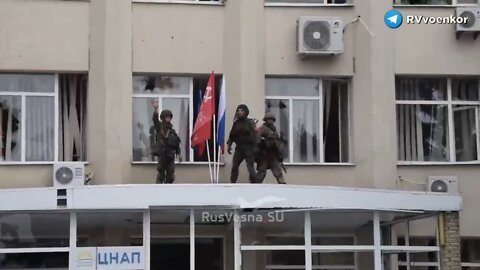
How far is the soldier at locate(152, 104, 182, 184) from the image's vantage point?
13.8 metres

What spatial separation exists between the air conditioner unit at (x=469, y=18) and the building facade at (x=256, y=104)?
0.20 m

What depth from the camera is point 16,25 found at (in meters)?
14.9

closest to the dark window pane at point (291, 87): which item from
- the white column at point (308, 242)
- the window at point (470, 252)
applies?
the white column at point (308, 242)

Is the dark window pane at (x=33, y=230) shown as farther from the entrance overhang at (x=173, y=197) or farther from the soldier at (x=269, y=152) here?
the soldier at (x=269, y=152)

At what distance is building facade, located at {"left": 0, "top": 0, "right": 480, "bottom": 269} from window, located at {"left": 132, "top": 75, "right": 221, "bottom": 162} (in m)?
0.02

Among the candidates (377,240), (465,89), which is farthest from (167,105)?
(465,89)

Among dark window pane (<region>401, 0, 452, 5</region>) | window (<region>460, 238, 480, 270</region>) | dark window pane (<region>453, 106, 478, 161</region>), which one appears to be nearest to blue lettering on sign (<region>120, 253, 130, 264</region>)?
window (<region>460, 238, 480, 270</region>)

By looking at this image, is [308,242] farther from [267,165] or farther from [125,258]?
[125,258]

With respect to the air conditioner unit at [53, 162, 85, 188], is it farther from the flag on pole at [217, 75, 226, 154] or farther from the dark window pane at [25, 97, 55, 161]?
the flag on pole at [217, 75, 226, 154]

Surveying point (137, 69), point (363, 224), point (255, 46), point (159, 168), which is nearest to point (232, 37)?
point (255, 46)

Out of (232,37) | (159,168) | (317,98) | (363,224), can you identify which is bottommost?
(363,224)

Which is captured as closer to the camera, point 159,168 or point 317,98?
point 159,168

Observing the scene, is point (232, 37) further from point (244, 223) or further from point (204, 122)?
point (244, 223)

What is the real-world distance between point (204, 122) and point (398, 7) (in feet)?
13.6
